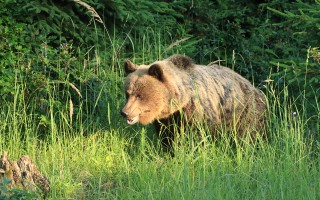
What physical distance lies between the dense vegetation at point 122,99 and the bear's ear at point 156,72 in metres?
0.60

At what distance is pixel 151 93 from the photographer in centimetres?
757

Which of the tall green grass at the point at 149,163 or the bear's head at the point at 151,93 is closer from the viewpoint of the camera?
the tall green grass at the point at 149,163

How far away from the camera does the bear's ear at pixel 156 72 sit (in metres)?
7.47

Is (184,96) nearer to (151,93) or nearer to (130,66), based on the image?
(151,93)

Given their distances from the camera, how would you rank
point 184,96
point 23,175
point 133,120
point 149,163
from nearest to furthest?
point 23,175 < point 149,163 < point 133,120 < point 184,96

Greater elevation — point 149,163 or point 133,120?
point 133,120

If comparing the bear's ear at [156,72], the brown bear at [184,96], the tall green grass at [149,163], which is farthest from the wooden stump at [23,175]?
the bear's ear at [156,72]

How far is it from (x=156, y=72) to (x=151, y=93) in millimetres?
221

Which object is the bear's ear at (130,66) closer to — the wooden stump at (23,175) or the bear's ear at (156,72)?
the bear's ear at (156,72)

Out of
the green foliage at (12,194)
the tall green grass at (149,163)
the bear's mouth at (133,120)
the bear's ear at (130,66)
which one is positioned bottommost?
the tall green grass at (149,163)

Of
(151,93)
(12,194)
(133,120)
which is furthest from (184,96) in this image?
(12,194)

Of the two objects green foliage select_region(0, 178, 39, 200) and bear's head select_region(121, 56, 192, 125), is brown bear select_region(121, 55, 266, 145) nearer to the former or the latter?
bear's head select_region(121, 56, 192, 125)

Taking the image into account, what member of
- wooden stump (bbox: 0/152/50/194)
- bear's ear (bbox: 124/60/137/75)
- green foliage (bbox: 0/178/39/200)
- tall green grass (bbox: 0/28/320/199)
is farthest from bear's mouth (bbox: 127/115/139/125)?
A: green foliage (bbox: 0/178/39/200)

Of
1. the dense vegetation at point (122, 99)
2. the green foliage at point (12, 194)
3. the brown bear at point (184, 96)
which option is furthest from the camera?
the brown bear at point (184, 96)
